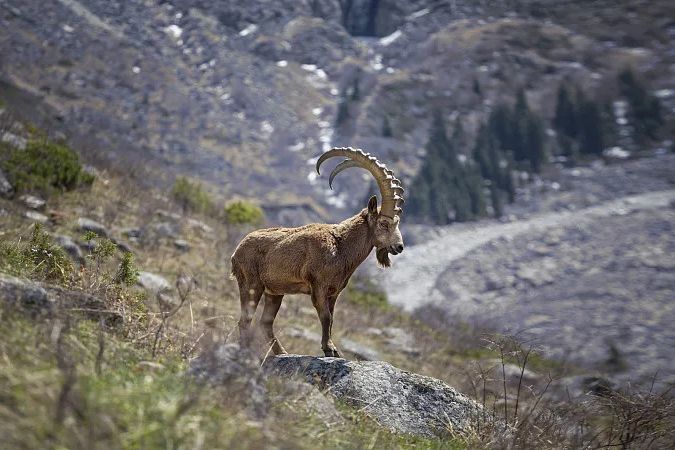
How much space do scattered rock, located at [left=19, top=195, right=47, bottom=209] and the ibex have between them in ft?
28.1

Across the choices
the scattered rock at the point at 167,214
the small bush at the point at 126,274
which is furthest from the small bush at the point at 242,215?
the small bush at the point at 126,274

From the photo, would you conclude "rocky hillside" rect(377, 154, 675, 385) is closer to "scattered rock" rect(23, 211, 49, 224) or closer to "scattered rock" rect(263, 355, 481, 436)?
"scattered rock" rect(23, 211, 49, 224)

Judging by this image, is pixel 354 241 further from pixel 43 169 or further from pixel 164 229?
pixel 164 229

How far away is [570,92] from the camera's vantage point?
92.1 m

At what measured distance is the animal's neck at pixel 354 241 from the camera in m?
7.82

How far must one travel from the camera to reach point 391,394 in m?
6.86

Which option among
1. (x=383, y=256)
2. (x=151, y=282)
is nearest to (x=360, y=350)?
(x=151, y=282)

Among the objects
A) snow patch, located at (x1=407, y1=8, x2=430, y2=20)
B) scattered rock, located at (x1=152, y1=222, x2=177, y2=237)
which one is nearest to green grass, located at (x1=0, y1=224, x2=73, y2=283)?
scattered rock, located at (x1=152, y1=222, x2=177, y2=237)

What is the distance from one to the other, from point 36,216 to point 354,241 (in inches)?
352

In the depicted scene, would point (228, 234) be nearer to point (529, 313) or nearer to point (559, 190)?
point (529, 313)

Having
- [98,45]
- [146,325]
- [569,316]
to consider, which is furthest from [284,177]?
[146,325]

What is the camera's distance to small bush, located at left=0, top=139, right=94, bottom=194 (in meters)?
15.3

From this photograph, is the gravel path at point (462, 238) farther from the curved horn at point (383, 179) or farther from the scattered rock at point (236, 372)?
the scattered rock at point (236, 372)

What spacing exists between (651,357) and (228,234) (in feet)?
72.9
